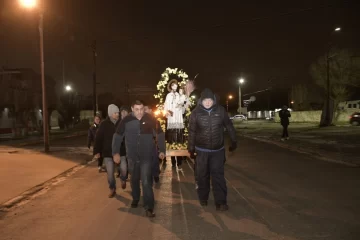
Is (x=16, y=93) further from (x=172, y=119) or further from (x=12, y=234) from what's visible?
(x=12, y=234)

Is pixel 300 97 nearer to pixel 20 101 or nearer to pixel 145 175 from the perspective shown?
pixel 20 101

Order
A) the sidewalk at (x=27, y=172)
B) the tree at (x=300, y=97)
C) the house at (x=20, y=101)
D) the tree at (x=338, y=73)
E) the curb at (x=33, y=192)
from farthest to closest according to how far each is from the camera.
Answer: the tree at (x=300, y=97)
the house at (x=20, y=101)
the tree at (x=338, y=73)
the sidewalk at (x=27, y=172)
the curb at (x=33, y=192)

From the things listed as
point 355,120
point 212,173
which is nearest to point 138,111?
point 212,173

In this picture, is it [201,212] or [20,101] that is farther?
[20,101]

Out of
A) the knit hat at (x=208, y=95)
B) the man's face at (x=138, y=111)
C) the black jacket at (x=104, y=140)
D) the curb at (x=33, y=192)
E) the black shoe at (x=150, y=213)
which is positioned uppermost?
the knit hat at (x=208, y=95)

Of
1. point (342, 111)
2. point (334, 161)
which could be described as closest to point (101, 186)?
point (334, 161)

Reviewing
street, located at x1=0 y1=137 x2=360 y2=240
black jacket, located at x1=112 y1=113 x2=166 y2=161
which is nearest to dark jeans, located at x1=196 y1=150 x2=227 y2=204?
street, located at x1=0 y1=137 x2=360 y2=240

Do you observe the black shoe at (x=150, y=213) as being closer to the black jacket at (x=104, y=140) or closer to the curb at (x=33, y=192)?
the black jacket at (x=104, y=140)

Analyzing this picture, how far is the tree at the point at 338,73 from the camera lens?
39656 millimetres

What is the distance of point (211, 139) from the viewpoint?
22.7 feet

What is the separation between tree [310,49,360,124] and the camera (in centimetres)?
3966

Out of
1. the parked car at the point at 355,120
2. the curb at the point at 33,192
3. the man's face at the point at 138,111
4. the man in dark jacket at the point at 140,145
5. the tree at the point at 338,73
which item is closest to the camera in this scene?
the man in dark jacket at the point at 140,145

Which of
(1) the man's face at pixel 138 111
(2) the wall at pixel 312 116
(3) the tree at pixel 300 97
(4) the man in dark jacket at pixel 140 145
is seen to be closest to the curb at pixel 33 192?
(4) the man in dark jacket at pixel 140 145

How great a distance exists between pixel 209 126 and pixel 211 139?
0.74 feet
